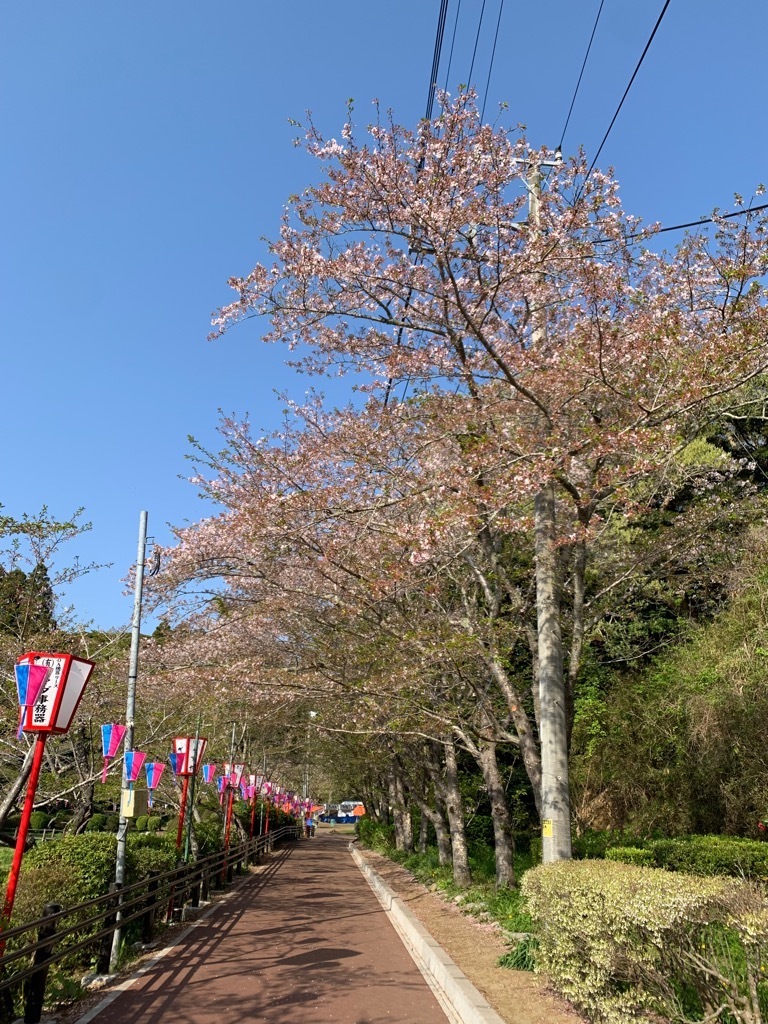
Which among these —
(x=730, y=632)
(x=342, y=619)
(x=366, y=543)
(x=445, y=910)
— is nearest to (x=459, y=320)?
(x=366, y=543)

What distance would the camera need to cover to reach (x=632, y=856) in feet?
33.4

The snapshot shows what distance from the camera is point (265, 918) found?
1262 cm

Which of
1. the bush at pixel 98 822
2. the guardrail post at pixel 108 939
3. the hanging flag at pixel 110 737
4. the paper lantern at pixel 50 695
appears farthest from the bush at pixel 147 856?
the bush at pixel 98 822

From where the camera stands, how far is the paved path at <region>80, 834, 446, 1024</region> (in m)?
6.48

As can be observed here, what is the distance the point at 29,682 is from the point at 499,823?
9253 millimetres

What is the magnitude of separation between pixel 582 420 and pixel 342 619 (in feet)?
21.3

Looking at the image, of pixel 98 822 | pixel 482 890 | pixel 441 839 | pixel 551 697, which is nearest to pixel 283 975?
pixel 551 697

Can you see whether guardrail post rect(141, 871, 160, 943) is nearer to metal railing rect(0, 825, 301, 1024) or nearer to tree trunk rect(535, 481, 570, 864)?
metal railing rect(0, 825, 301, 1024)

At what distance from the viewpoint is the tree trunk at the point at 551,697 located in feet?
27.3

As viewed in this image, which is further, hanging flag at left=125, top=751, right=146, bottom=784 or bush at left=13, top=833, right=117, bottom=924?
hanging flag at left=125, top=751, right=146, bottom=784

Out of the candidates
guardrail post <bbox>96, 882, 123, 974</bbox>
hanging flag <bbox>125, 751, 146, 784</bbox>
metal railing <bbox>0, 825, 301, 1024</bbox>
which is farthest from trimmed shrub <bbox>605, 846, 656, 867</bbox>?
hanging flag <bbox>125, 751, 146, 784</bbox>

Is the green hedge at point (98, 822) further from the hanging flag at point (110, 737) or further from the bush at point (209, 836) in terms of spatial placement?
the hanging flag at point (110, 737)

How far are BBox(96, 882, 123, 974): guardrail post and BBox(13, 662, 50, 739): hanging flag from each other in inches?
107

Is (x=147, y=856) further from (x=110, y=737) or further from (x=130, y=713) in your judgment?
(x=130, y=713)
